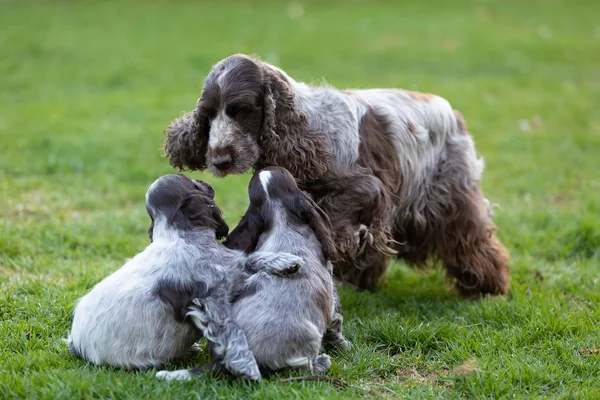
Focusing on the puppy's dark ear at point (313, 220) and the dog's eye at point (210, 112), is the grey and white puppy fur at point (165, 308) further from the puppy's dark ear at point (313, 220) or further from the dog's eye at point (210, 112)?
the dog's eye at point (210, 112)

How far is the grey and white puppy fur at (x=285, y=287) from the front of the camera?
189 inches

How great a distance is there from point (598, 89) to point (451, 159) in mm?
10129

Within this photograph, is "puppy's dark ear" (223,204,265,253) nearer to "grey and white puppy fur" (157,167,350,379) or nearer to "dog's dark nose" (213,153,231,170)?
"grey and white puppy fur" (157,167,350,379)

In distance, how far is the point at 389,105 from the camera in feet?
21.3

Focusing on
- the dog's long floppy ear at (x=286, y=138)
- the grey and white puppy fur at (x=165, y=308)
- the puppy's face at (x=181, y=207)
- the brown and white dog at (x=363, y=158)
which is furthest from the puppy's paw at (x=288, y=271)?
the dog's long floppy ear at (x=286, y=138)

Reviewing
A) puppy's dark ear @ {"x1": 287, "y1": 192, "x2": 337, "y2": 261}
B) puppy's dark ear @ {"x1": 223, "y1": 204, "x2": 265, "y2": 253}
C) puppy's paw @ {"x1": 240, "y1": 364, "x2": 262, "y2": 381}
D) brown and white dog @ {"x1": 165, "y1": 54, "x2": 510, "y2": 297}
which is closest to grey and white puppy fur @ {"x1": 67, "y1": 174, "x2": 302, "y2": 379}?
puppy's paw @ {"x1": 240, "y1": 364, "x2": 262, "y2": 381}

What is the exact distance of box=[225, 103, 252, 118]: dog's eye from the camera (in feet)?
18.3

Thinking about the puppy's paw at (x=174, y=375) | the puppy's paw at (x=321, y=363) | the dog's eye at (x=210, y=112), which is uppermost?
the dog's eye at (x=210, y=112)

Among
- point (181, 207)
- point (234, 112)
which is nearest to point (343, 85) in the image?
point (234, 112)

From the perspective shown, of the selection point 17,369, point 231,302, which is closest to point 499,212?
point 231,302

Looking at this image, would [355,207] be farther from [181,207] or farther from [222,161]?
[181,207]

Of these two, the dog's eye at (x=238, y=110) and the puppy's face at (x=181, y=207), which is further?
the dog's eye at (x=238, y=110)

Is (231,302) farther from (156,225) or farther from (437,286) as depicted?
(437,286)

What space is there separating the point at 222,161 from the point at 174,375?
153cm
